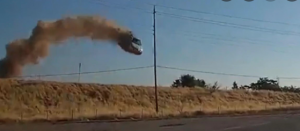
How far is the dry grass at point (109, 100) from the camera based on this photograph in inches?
2217

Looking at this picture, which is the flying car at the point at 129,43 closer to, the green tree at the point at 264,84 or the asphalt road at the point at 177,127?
the asphalt road at the point at 177,127

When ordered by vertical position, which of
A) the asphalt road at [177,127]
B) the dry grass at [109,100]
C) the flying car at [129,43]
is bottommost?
the asphalt road at [177,127]

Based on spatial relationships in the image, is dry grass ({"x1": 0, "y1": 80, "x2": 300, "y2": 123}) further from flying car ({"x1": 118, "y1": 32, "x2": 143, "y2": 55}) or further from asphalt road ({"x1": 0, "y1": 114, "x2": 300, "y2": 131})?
asphalt road ({"x1": 0, "y1": 114, "x2": 300, "y2": 131})

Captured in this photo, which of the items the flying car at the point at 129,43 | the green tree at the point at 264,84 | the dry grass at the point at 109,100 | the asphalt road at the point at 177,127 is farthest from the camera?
the green tree at the point at 264,84

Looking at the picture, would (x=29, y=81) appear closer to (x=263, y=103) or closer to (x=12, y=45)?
(x=12, y=45)

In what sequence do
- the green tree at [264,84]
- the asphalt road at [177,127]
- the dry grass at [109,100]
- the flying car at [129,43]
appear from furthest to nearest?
the green tree at [264,84] < the dry grass at [109,100] < the flying car at [129,43] < the asphalt road at [177,127]

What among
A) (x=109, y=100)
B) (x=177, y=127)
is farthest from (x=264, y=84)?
(x=177, y=127)

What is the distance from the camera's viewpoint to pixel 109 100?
2675 inches

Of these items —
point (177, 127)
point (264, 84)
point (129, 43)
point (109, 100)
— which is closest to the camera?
point (177, 127)

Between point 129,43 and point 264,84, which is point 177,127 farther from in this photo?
point 264,84

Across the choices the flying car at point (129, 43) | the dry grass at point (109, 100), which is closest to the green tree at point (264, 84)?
the dry grass at point (109, 100)

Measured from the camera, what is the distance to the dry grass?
56312mm

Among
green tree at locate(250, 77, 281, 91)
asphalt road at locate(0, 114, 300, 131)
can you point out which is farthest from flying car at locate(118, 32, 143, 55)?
green tree at locate(250, 77, 281, 91)

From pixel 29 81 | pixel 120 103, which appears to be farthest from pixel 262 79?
pixel 29 81
